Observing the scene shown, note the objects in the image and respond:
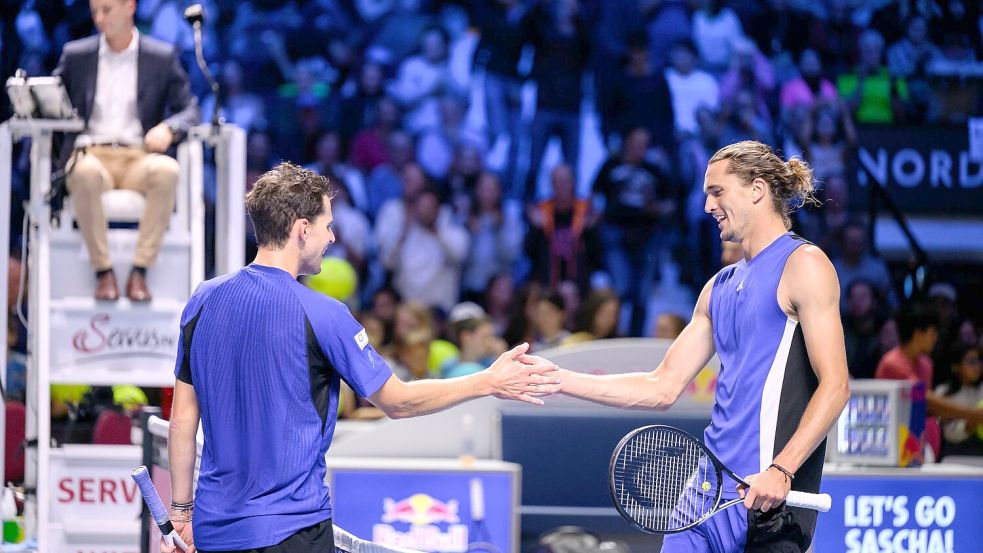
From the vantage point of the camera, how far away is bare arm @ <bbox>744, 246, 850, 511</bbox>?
11.3ft

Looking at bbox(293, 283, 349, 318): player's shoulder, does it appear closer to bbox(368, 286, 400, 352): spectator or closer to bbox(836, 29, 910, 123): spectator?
bbox(368, 286, 400, 352): spectator

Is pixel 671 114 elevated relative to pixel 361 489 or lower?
elevated

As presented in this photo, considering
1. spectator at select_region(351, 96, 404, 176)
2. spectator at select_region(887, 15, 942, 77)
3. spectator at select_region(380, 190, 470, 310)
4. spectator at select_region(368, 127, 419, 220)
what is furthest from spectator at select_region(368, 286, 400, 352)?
spectator at select_region(887, 15, 942, 77)

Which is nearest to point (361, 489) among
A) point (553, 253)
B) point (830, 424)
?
point (830, 424)

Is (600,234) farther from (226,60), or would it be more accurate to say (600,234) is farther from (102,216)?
(102,216)

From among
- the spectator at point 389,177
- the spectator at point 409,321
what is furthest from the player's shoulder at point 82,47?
the spectator at point 389,177

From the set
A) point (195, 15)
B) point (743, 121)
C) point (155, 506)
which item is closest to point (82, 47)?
point (195, 15)

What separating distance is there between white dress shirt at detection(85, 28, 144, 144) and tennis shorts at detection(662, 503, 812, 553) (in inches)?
144

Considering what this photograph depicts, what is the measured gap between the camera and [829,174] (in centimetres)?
1045

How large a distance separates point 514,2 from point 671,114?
160 cm

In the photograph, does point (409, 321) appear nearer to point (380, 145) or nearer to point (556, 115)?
point (380, 145)

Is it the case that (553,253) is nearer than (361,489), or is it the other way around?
(361,489)

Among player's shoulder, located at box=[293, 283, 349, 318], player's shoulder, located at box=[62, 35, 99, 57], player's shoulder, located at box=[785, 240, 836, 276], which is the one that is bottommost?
player's shoulder, located at box=[293, 283, 349, 318]

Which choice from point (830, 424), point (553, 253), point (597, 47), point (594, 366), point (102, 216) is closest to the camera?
point (830, 424)
